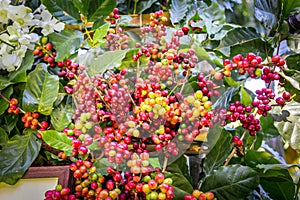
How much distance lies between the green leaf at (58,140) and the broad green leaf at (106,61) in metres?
0.13

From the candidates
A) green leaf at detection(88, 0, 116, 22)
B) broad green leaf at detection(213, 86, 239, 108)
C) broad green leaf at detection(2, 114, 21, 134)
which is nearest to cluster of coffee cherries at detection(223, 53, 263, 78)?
broad green leaf at detection(213, 86, 239, 108)

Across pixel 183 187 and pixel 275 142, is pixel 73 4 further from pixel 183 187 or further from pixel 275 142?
pixel 275 142

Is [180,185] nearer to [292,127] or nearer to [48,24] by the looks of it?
[292,127]

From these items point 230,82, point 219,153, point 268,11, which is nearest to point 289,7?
point 268,11

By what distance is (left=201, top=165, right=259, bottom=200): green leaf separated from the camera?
0.64 metres

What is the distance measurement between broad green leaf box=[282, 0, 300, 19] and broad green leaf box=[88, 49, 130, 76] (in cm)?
39

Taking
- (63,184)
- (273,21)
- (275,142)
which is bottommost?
(275,142)

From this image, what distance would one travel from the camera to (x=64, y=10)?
2.65 feet

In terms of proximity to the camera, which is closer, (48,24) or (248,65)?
(248,65)

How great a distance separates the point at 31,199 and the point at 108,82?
0.87ft

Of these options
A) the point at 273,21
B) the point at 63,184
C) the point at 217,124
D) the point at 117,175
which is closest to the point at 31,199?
the point at 63,184

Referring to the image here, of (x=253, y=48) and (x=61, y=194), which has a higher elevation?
(x=253, y=48)

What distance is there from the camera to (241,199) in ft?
2.13

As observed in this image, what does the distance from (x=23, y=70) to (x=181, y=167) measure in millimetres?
384
